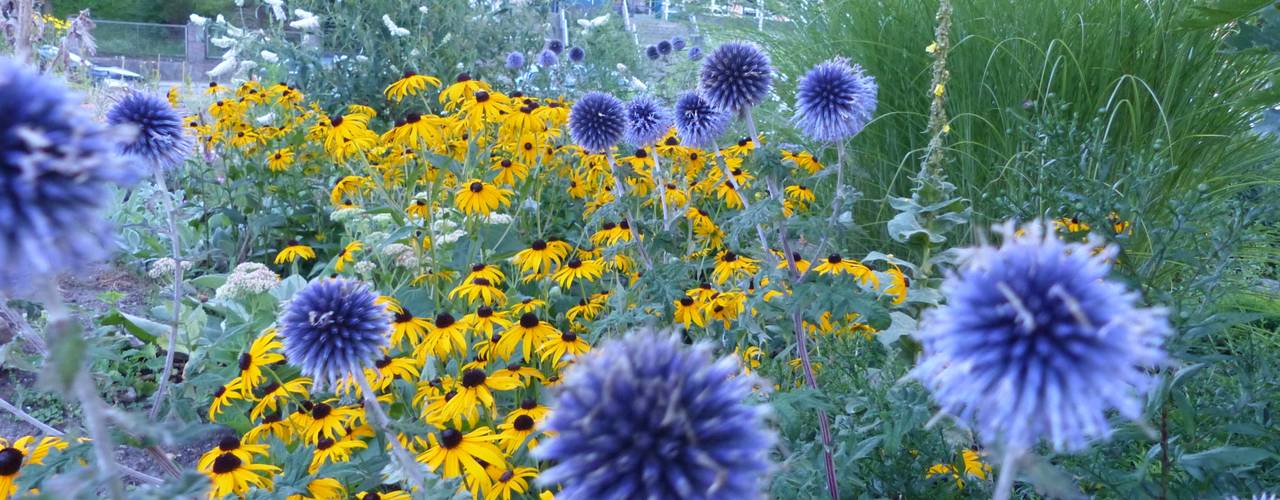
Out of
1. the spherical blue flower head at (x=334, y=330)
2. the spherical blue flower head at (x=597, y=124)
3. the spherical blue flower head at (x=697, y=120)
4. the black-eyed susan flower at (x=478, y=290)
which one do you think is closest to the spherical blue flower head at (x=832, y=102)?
the spherical blue flower head at (x=697, y=120)

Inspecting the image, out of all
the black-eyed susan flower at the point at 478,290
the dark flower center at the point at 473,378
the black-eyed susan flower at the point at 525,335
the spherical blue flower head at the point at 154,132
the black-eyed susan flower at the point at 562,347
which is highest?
the spherical blue flower head at the point at 154,132

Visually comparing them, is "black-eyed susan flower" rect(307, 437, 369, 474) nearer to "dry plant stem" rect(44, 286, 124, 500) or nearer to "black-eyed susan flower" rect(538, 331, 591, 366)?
"black-eyed susan flower" rect(538, 331, 591, 366)

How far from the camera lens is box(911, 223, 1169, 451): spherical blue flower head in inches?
30.0

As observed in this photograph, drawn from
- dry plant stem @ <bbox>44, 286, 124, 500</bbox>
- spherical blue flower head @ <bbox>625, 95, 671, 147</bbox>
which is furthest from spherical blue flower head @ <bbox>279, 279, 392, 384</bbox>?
spherical blue flower head @ <bbox>625, 95, 671, 147</bbox>

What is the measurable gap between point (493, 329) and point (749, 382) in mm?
1737

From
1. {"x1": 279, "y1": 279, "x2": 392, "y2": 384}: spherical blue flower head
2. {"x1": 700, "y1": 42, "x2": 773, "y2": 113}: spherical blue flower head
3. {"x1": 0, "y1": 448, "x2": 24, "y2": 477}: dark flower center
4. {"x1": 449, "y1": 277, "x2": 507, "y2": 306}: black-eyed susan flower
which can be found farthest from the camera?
{"x1": 449, "y1": 277, "x2": 507, "y2": 306}: black-eyed susan flower

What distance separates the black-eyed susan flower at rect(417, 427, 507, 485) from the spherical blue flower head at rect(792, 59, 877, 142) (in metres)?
1.18

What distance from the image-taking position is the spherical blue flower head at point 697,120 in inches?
114

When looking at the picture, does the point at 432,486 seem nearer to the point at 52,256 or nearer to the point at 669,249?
the point at 52,256

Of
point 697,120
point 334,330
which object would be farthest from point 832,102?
point 334,330

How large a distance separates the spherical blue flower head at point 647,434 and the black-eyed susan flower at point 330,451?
1.29 meters

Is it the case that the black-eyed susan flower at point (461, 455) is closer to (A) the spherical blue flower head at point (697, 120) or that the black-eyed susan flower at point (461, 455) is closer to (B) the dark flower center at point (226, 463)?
(B) the dark flower center at point (226, 463)

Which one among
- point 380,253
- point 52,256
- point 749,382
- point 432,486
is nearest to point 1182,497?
point 749,382

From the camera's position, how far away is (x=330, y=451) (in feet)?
6.49
